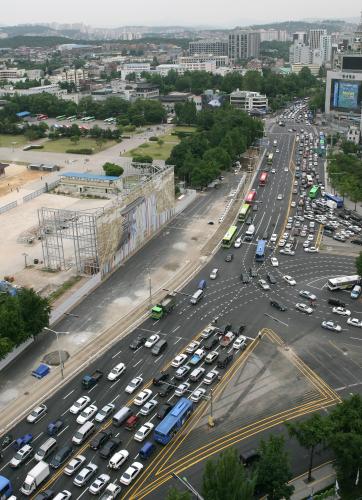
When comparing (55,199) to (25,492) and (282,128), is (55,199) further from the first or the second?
(282,128)

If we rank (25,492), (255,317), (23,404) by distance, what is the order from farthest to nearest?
(255,317) → (23,404) → (25,492)

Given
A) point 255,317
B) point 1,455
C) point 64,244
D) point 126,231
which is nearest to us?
point 1,455

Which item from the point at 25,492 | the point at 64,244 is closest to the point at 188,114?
the point at 64,244

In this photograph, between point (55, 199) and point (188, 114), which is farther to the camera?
point (188, 114)

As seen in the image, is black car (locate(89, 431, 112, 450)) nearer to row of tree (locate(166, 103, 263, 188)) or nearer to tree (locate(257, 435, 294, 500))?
tree (locate(257, 435, 294, 500))

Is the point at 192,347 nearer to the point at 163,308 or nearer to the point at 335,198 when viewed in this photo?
the point at 163,308

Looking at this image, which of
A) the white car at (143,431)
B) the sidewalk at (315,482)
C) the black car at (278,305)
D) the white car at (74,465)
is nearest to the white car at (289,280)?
the black car at (278,305)

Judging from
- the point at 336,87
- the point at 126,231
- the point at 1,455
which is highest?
the point at 336,87

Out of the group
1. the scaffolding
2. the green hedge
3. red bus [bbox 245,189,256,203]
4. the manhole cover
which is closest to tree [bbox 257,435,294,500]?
the manhole cover
